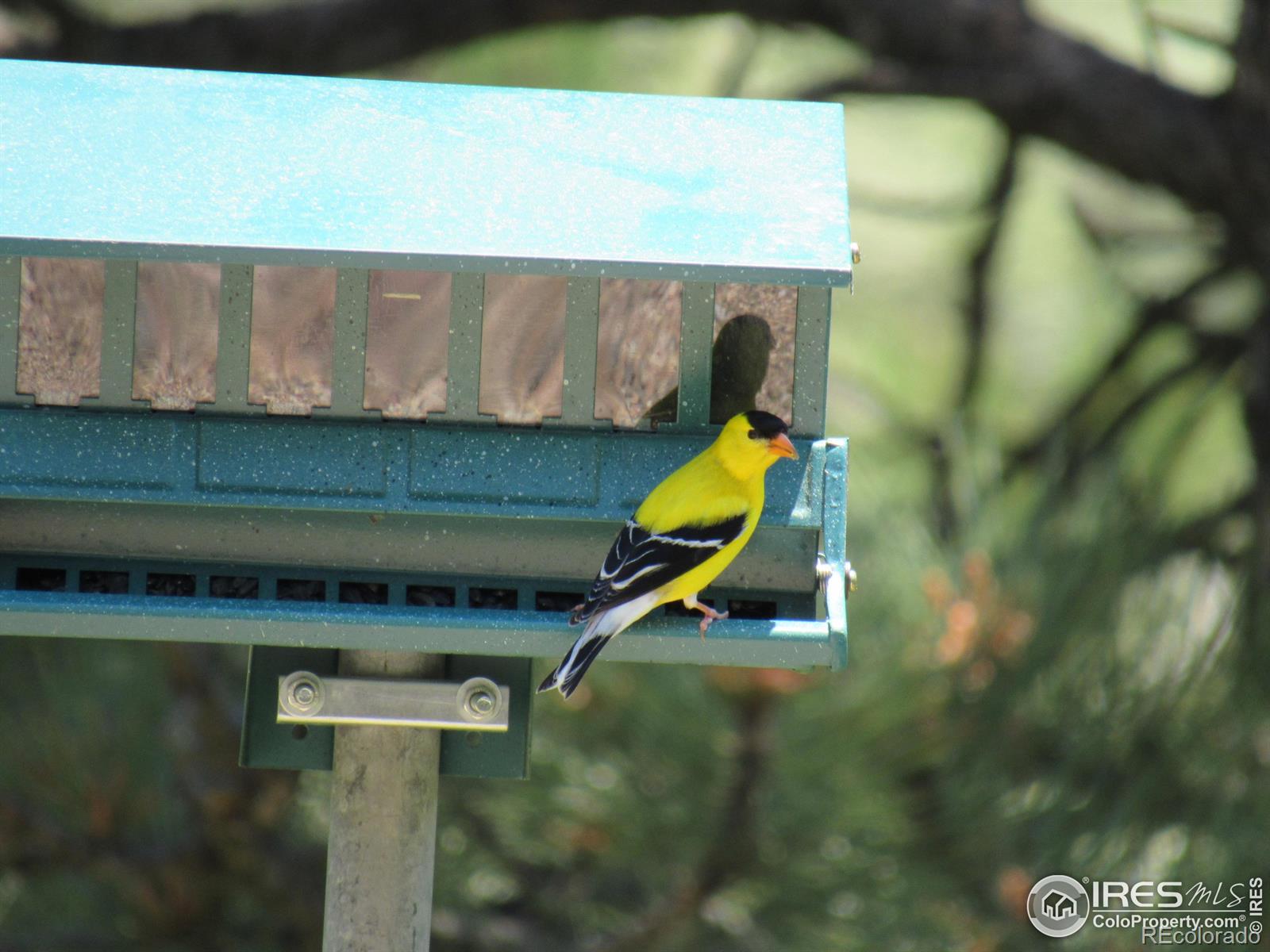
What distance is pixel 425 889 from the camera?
91.9 inches

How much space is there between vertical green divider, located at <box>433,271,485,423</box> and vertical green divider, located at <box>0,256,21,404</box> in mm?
745

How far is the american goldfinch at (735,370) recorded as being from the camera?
2512mm

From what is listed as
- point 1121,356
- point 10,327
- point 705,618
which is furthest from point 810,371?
point 1121,356

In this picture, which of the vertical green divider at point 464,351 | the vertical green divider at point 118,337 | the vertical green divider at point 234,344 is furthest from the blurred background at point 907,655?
the vertical green divider at point 118,337

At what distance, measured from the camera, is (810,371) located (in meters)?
2.52

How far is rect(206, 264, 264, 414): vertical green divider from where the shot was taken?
2.50 metres

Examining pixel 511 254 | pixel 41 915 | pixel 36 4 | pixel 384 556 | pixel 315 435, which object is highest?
pixel 36 4

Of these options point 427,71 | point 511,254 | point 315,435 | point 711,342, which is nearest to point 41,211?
point 315,435

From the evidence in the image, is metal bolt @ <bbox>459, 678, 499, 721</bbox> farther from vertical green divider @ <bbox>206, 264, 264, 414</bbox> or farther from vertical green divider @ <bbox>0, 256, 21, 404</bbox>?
vertical green divider @ <bbox>0, 256, 21, 404</bbox>

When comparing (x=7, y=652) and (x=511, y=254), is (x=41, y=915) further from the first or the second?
(x=511, y=254)

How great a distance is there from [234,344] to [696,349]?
811mm

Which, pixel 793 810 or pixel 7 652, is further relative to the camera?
pixel 7 652

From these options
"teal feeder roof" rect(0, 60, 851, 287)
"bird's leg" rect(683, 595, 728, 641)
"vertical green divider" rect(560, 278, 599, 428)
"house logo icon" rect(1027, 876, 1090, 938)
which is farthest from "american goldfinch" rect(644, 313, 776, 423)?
"house logo icon" rect(1027, 876, 1090, 938)

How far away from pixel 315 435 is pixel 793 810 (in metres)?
1.59
